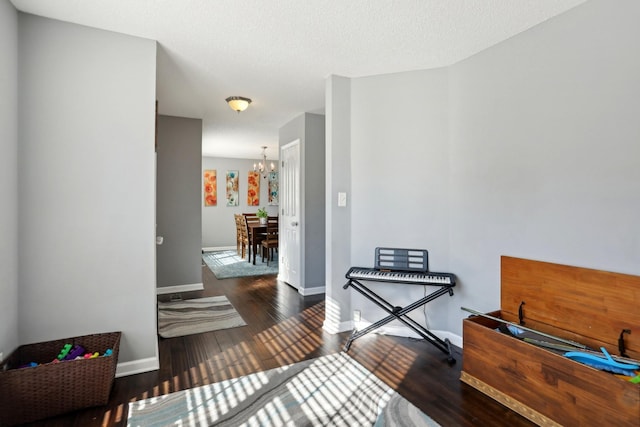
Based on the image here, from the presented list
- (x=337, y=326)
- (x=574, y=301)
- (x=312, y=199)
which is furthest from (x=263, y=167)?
(x=574, y=301)

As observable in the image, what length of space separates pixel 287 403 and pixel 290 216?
10.4 ft

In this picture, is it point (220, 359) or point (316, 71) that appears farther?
point (316, 71)

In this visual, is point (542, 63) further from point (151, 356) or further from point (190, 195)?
A: point (190, 195)

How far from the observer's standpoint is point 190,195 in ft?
15.5

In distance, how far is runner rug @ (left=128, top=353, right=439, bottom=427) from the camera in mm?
1863

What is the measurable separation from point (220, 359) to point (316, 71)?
8.71 feet

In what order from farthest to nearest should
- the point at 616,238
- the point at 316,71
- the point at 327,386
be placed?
the point at 316,71, the point at 327,386, the point at 616,238

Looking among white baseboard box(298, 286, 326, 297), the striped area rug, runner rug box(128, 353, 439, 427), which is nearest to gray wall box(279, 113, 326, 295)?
white baseboard box(298, 286, 326, 297)

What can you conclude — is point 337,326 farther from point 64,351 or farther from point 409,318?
point 64,351

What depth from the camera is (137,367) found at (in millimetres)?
2416

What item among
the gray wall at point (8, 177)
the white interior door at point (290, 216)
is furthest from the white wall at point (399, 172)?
the gray wall at point (8, 177)

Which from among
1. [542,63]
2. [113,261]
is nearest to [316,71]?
[542,63]

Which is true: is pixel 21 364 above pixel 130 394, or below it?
above

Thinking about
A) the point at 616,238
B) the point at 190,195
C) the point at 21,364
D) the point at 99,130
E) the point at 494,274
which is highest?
the point at 99,130
